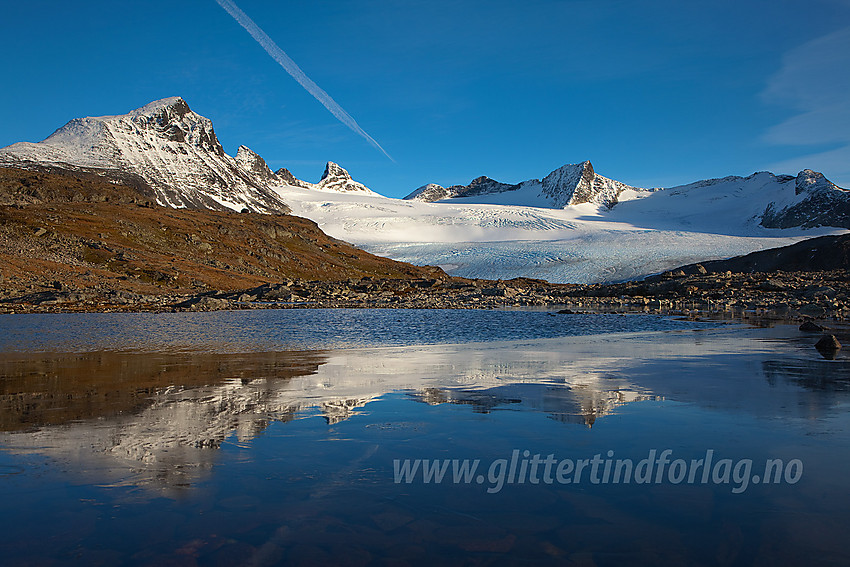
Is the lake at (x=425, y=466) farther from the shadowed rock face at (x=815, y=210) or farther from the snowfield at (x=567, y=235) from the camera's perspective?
the shadowed rock face at (x=815, y=210)

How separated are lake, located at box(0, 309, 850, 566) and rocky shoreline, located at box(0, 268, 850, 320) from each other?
72.1 ft

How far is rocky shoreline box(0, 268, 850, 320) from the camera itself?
32.4 m

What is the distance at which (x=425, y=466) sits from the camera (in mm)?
5219

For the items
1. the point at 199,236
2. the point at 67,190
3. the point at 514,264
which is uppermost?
the point at 67,190

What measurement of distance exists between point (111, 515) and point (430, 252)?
99.2m

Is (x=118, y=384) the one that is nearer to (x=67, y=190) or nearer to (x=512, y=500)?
(x=512, y=500)

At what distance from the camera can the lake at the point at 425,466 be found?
12.2ft

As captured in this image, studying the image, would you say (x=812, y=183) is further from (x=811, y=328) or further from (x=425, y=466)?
(x=425, y=466)

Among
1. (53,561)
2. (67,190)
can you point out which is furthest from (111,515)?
(67,190)

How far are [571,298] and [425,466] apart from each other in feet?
157

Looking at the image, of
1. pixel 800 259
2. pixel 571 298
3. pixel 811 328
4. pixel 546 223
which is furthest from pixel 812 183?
pixel 811 328

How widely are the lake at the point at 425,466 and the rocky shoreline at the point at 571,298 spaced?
72.1 ft

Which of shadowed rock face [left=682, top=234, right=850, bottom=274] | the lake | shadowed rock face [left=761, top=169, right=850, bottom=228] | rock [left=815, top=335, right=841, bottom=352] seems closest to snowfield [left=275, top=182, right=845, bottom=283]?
shadowed rock face [left=761, top=169, right=850, bottom=228]

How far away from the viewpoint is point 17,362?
1236 centimetres
